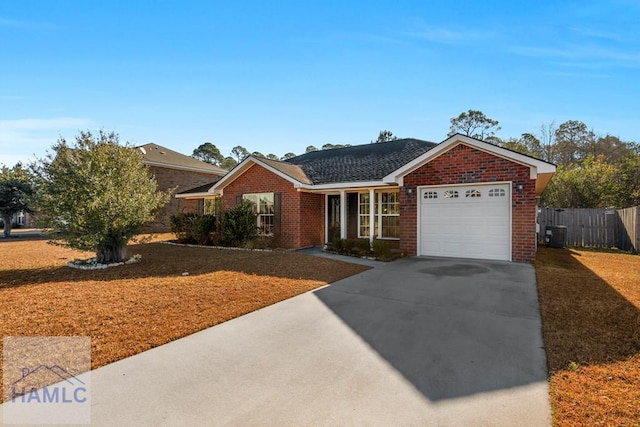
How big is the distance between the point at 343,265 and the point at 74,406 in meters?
7.17

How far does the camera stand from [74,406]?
2746 millimetres

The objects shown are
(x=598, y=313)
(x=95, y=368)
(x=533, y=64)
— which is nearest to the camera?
(x=95, y=368)

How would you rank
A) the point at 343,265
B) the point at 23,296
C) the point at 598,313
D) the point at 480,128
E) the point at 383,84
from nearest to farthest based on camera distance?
the point at 598,313, the point at 23,296, the point at 343,265, the point at 383,84, the point at 480,128

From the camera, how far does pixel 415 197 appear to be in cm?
1104

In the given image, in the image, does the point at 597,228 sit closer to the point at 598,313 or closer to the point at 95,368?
the point at 598,313

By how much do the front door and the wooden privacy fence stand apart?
1043 cm

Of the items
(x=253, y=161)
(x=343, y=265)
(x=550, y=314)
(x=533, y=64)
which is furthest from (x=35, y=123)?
(x=533, y=64)

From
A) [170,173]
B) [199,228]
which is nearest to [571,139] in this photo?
[199,228]

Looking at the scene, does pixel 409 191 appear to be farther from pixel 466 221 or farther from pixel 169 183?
pixel 169 183

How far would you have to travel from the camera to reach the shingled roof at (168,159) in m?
22.7

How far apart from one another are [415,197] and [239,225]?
697cm

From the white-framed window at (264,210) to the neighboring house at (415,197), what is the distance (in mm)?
44

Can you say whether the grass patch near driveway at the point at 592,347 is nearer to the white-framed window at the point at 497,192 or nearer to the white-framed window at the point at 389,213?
the white-framed window at the point at 497,192

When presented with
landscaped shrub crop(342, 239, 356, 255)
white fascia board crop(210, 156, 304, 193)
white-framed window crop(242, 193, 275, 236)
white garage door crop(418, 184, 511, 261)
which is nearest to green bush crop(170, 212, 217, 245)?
white fascia board crop(210, 156, 304, 193)
